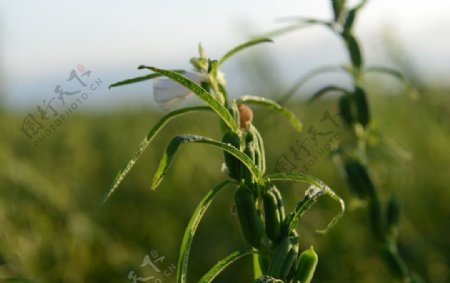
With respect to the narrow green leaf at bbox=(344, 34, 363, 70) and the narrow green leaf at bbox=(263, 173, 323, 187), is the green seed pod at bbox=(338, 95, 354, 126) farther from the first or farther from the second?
the narrow green leaf at bbox=(263, 173, 323, 187)

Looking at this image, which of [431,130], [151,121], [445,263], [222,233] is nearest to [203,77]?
[445,263]

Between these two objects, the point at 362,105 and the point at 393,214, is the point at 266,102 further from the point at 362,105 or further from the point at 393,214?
the point at 393,214

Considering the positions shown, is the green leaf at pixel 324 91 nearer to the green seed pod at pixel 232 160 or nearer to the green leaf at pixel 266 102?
the green leaf at pixel 266 102

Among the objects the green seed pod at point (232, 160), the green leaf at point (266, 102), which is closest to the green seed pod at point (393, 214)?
the green leaf at point (266, 102)

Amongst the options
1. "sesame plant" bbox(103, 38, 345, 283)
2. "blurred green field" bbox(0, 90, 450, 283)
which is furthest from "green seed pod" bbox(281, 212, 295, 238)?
"blurred green field" bbox(0, 90, 450, 283)

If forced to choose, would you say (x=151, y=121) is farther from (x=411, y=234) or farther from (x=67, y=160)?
(x=411, y=234)
